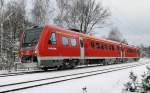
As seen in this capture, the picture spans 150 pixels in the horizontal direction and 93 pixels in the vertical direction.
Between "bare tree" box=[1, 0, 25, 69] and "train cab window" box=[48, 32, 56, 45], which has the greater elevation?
"bare tree" box=[1, 0, 25, 69]

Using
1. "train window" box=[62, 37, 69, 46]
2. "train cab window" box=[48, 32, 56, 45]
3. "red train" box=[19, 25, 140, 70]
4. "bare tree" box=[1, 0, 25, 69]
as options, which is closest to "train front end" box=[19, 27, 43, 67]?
"red train" box=[19, 25, 140, 70]

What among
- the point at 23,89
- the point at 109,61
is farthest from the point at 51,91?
the point at 109,61

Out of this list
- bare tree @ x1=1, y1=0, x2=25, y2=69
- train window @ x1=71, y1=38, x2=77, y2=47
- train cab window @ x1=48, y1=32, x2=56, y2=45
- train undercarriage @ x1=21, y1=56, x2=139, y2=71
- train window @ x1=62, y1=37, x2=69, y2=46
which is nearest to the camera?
train undercarriage @ x1=21, y1=56, x2=139, y2=71

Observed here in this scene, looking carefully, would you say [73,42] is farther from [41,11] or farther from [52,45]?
[41,11]

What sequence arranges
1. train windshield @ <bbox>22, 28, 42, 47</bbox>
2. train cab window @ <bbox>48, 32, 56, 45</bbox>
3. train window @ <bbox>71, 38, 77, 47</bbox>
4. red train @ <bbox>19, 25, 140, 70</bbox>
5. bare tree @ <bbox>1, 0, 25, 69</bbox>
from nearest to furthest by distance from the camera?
red train @ <bbox>19, 25, 140, 70</bbox>
train windshield @ <bbox>22, 28, 42, 47</bbox>
train cab window @ <bbox>48, 32, 56, 45</bbox>
train window @ <bbox>71, 38, 77, 47</bbox>
bare tree @ <bbox>1, 0, 25, 69</bbox>

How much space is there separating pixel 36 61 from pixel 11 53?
9.03 m

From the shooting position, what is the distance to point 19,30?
145 ft

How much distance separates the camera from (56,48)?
1839cm

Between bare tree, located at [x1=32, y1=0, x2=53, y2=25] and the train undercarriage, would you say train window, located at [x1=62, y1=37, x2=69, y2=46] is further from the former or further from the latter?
bare tree, located at [x1=32, y1=0, x2=53, y2=25]

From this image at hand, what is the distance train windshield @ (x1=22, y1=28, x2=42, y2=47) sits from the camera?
1773cm

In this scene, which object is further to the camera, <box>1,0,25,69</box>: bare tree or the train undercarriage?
<box>1,0,25,69</box>: bare tree

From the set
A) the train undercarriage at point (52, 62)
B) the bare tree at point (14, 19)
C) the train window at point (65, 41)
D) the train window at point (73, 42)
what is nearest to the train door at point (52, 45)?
the train undercarriage at point (52, 62)

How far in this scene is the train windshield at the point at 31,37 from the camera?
17.7m

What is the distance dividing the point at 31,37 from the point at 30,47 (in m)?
0.89
